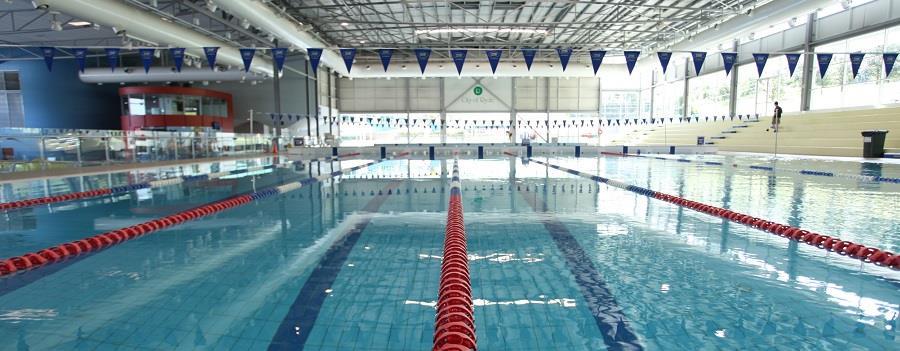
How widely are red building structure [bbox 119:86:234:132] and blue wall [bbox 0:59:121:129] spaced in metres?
2.25

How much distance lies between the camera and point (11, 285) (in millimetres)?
2701

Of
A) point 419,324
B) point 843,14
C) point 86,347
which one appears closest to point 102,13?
point 86,347

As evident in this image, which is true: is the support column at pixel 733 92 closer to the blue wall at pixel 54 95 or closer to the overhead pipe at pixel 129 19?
the overhead pipe at pixel 129 19

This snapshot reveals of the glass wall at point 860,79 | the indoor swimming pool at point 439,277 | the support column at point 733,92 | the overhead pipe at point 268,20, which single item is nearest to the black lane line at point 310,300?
the indoor swimming pool at point 439,277

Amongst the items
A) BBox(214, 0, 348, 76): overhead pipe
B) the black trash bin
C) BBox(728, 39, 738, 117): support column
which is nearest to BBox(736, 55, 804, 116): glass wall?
BBox(728, 39, 738, 117): support column

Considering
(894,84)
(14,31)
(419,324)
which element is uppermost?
(14,31)

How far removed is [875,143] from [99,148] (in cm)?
1900

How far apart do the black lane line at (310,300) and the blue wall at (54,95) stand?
23842 millimetres

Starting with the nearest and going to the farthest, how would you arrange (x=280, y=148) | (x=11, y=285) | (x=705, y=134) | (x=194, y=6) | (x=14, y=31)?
(x=11, y=285)
(x=194, y=6)
(x=14, y=31)
(x=280, y=148)
(x=705, y=134)

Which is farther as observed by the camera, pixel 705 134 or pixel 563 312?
pixel 705 134

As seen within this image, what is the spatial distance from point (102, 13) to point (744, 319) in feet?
36.5

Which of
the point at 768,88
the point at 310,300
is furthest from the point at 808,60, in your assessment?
the point at 310,300

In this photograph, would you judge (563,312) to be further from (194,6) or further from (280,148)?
(280,148)

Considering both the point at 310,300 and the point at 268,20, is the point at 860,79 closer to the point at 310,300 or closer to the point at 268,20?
the point at 268,20
